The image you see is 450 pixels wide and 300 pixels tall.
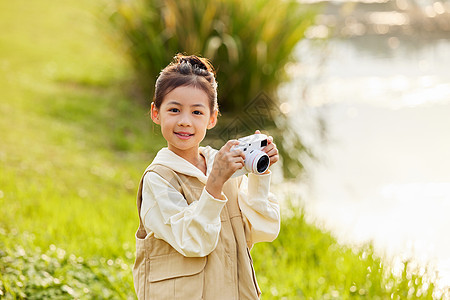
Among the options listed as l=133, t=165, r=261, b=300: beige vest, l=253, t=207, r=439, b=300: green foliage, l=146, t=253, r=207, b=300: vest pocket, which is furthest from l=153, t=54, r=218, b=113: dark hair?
l=253, t=207, r=439, b=300: green foliage

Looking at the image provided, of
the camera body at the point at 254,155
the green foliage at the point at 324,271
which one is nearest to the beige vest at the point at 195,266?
the camera body at the point at 254,155

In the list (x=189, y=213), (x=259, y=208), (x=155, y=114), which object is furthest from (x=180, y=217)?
(x=155, y=114)

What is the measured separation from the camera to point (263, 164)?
1795 millimetres

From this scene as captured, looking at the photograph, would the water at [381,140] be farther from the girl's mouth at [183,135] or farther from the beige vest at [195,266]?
the girl's mouth at [183,135]

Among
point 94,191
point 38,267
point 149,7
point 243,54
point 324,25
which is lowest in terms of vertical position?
point 38,267

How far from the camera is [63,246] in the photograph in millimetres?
3654

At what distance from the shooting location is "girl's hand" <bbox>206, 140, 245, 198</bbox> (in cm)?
174

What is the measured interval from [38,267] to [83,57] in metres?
7.07

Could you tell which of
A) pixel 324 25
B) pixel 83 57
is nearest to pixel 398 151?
pixel 324 25

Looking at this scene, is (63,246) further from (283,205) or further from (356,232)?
(356,232)

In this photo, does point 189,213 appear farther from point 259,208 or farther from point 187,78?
point 187,78

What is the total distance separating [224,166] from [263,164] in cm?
13

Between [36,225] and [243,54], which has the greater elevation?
[243,54]

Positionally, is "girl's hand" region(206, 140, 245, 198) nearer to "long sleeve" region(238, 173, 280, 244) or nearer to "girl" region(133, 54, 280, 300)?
"girl" region(133, 54, 280, 300)
